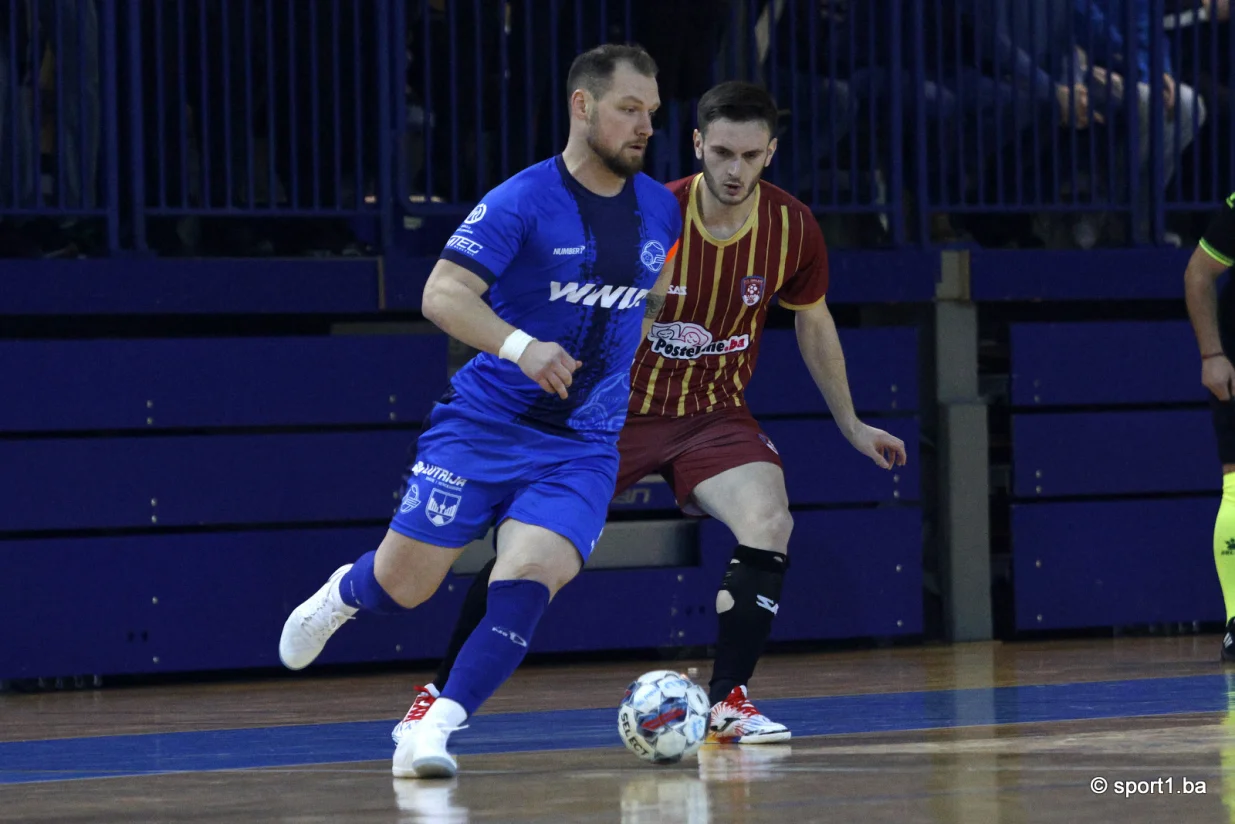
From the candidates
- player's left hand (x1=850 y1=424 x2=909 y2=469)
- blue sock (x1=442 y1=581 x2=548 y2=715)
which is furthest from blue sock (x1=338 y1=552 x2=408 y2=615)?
player's left hand (x1=850 y1=424 x2=909 y2=469)

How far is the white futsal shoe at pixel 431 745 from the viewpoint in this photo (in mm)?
4961

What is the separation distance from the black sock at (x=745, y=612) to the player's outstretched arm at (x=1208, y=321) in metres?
2.70

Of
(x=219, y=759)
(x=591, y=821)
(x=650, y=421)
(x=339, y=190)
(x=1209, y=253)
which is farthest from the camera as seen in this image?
(x=339, y=190)

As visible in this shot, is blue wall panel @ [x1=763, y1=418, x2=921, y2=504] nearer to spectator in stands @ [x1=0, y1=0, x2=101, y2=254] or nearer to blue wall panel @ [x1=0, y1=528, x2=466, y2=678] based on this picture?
blue wall panel @ [x1=0, y1=528, x2=466, y2=678]

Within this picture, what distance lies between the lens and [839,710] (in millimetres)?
6805

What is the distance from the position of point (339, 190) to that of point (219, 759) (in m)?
3.43

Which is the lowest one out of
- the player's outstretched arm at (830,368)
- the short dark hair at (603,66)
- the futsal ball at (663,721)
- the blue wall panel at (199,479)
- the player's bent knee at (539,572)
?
the futsal ball at (663,721)

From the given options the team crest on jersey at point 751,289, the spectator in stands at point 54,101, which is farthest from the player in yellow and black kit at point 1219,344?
the spectator in stands at point 54,101

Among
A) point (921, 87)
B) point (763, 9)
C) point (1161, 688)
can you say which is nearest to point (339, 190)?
point (763, 9)

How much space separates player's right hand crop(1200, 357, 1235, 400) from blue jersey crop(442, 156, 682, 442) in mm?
3314

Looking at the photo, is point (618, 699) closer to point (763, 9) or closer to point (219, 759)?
point (219, 759)

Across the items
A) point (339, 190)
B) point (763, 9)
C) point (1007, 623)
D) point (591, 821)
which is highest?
point (763, 9)

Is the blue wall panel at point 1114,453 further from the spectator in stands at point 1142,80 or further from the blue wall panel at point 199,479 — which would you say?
the blue wall panel at point 199,479

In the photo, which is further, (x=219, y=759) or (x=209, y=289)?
(x=209, y=289)
